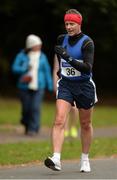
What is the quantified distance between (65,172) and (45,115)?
1313 cm

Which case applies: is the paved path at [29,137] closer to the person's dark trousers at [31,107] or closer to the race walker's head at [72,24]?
the person's dark trousers at [31,107]

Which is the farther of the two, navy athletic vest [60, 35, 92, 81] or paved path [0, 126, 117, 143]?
paved path [0, 126, 117, 143]

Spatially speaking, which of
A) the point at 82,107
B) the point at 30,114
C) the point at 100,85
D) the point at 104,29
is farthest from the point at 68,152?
the point at 100,85

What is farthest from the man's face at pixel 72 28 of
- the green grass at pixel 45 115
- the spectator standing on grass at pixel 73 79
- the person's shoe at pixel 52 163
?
the green grass at pixel 45 115

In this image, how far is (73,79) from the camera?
32.0 feet

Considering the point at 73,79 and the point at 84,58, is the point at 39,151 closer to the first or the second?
the point at 73,79

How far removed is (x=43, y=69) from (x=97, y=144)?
3.16 metres

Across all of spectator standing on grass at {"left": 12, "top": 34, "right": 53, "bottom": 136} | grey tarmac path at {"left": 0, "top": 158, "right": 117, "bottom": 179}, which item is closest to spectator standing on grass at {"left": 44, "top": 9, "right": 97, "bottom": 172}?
grey tarmac path at {"left": 0, "top": 158, "right": 117, "bottom": 179}

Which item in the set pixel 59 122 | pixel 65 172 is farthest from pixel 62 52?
pixel 65 172

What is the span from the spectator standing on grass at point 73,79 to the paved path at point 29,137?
5.21 metres

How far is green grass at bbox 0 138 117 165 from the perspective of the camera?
11625 mm

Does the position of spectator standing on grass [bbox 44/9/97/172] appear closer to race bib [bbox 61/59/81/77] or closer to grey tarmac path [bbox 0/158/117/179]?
race bib [bbox 61/59/81/77]

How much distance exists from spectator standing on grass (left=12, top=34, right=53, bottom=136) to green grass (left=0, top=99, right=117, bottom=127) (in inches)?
122

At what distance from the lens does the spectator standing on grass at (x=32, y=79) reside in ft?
54.0
